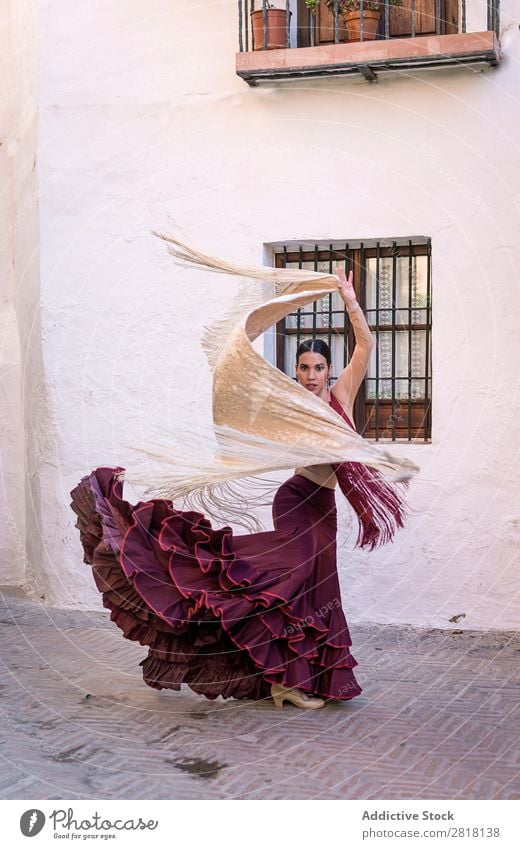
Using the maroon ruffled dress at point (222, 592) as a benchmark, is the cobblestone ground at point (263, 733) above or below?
below

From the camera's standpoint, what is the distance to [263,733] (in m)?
4.71

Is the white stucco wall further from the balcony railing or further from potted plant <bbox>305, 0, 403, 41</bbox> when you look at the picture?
potted plant <bbox>305, 0, 403, 41</bbox>

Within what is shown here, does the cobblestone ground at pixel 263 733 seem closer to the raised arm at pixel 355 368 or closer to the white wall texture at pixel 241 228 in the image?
the white wall texture at pixel 241 228

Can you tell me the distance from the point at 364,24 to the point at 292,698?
438cm

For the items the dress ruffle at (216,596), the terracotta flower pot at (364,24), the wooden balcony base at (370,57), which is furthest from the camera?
the terracotta flower pot at (364,24)

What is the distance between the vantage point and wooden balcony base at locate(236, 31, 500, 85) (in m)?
6.70

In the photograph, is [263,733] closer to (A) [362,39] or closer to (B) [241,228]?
(B) [241,228]

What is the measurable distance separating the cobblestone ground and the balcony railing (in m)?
3.58

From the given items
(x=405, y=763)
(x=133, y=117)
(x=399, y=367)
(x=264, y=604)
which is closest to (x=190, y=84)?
(x=133, y=117)

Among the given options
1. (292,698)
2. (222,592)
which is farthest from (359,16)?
(292,698)

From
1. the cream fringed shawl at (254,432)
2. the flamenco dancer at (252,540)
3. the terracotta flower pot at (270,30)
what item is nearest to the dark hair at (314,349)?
the flamenco dancer at (252,540)

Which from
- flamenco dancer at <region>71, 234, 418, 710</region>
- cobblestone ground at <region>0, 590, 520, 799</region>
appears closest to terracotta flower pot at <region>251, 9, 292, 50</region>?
flamenco dancer at <region>71, 234, 418, 710</region>

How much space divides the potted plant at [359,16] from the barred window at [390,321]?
1.34 meters

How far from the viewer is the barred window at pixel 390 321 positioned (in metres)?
7.23
